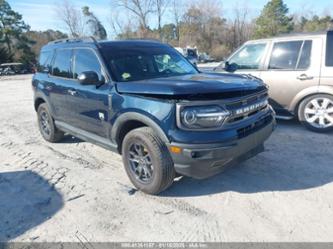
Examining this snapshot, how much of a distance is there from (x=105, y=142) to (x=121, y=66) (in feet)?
3.65

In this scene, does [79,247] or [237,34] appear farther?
[237,34]

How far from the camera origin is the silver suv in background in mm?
5246

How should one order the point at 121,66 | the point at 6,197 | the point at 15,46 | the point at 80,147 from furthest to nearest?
the point at 15,46
the point at 80,147
the point at 121,66
the point at 6,197

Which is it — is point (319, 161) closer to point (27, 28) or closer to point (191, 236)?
point (191, 236)

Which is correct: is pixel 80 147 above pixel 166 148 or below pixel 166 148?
below

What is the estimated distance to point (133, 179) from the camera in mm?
3686

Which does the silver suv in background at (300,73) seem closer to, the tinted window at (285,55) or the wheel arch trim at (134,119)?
the tinted window at (285,55)

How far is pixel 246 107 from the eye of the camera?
3287 mm

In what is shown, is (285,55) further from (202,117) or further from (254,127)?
(202,117)

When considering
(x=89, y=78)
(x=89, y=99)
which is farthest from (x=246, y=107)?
(x=89, y=99)

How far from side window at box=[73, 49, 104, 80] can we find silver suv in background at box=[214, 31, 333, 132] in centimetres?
259

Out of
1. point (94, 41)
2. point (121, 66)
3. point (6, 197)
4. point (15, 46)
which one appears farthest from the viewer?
point (15, 46)

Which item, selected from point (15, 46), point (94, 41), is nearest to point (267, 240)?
point (94, 41)

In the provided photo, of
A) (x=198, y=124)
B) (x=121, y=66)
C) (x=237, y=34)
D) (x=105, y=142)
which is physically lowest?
(x=105, y=142)
